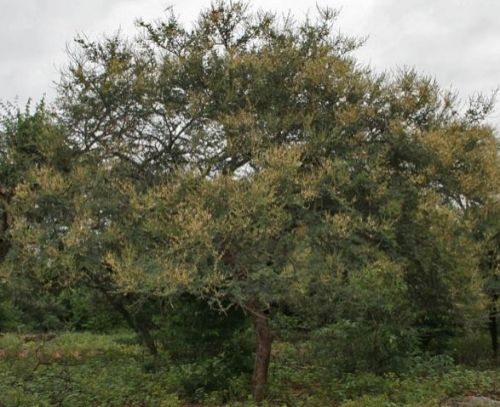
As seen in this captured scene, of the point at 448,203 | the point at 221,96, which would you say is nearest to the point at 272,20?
the point at 221,96

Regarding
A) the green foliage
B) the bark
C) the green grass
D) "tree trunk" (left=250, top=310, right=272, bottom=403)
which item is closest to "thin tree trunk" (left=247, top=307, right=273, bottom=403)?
"tree trunk" (left=250, top=310, right=272, bottom=403)

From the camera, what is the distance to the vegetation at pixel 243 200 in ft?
26.1

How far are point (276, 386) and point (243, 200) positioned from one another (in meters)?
5.18

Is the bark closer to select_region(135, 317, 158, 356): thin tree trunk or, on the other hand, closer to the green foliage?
select_region(135, 317, 158, 356): thin tree trunk

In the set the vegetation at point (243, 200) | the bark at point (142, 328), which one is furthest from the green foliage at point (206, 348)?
the bark at point (142, 328)

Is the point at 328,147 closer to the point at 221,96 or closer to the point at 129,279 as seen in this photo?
the point at 221,96

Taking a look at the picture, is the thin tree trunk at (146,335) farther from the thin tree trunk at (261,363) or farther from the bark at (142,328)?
the thin tree trunk at (261,363)

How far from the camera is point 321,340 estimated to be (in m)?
12.6

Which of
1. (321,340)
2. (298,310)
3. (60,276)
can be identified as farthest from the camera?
(321,340)

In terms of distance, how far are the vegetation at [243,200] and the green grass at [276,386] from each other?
0.07 metres

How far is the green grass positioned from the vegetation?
0.07 meters

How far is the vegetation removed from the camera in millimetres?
7953

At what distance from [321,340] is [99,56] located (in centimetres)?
681

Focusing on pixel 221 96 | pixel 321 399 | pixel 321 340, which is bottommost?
pixel 321 399
